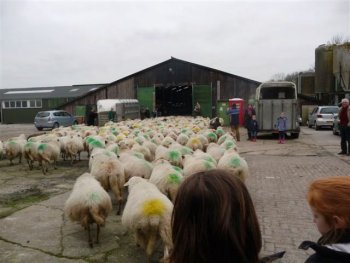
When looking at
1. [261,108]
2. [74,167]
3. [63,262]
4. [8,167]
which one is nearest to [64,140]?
[74,167]

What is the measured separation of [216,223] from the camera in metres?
1.69

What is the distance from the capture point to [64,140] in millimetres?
13414

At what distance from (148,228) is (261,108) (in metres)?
18.1

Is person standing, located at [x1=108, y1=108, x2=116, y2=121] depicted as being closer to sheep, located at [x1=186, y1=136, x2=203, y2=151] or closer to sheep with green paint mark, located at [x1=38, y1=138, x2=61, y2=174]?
sheep with green paint mark, located at [x1=38, y1=138, x2=61, y2=174]

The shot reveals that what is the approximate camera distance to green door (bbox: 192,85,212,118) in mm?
36906

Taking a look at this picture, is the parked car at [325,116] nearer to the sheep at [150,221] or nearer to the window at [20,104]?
the sheep at [150,221]

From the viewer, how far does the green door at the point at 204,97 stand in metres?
36.9

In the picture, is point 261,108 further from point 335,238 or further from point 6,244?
point 335,238

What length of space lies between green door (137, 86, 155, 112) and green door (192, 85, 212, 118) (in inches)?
172

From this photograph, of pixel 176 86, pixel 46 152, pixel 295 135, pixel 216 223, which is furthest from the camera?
pixel 176 86

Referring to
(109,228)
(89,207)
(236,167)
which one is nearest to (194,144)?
(236,167)

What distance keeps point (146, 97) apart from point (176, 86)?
3332 millimetres

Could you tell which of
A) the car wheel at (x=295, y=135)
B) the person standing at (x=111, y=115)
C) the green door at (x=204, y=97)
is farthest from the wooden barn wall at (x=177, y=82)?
the car wheel at (x=295, y=135)

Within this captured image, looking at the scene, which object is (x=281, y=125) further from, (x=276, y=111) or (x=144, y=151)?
(x=144, y=151)
